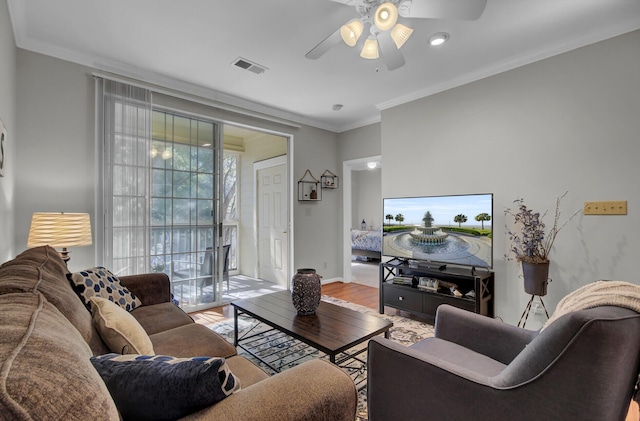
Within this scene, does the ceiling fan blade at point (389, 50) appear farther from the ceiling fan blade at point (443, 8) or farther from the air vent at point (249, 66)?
the air vent at point (249, 66)

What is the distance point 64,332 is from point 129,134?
9.12 ft

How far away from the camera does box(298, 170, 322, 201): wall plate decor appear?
4543 millimetres

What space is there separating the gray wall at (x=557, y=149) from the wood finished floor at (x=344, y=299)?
1421 millimetres

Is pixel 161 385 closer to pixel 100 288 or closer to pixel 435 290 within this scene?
pixel 100 288

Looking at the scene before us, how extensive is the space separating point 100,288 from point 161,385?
55.6 inches

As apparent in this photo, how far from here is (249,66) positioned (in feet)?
9.57

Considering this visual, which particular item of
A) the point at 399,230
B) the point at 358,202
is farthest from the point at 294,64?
the point at 358,202

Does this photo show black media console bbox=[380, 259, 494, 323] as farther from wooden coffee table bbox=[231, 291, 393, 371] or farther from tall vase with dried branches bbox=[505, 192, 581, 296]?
wooden coffee table bbox=[231, 291, 393, 371]

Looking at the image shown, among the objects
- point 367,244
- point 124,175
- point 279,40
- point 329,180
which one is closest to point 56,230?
point 124,175

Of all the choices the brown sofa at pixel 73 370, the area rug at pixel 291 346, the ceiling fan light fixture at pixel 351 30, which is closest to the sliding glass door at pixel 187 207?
the area rug at pixel 291 346

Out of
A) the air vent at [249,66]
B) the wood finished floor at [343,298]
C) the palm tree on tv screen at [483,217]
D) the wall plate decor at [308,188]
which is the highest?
the air vent at [249,66]

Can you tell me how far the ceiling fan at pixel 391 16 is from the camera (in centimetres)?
166

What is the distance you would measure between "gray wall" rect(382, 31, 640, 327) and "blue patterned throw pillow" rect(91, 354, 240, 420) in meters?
2.99

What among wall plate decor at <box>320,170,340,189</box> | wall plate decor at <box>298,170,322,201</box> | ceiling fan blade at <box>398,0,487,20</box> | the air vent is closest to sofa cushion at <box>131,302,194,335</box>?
the air vent
